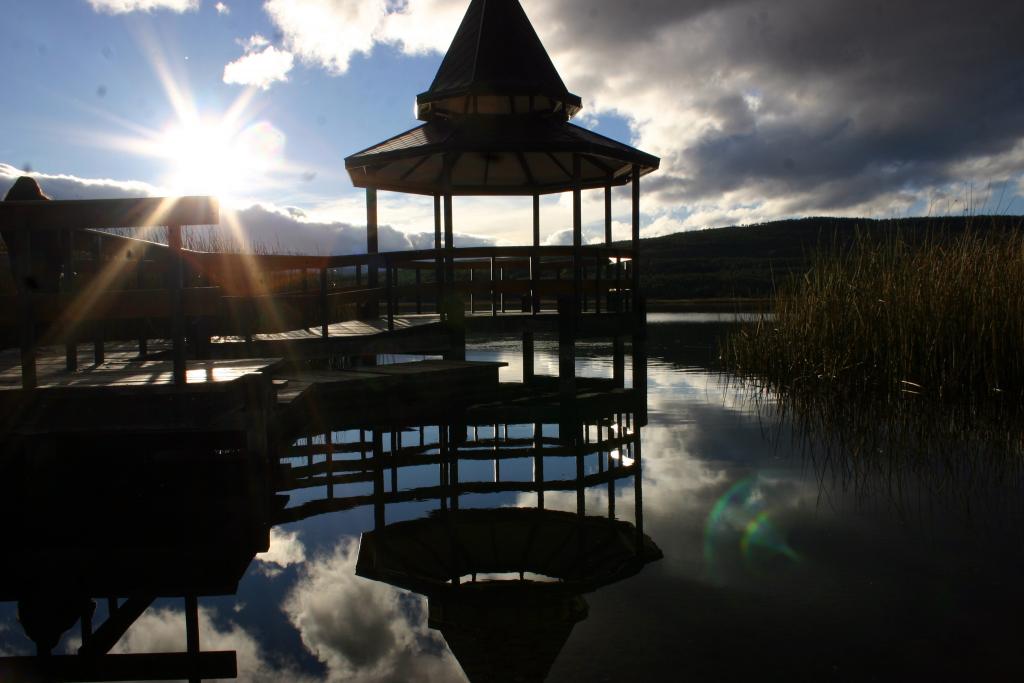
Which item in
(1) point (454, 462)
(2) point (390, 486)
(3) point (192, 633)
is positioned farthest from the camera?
(1) point (454, 462)

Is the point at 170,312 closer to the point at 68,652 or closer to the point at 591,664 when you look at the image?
the point at 68,652

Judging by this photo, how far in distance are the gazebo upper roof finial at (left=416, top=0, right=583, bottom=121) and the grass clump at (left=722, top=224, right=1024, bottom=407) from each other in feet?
16.2

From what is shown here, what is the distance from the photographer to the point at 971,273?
9828 mm

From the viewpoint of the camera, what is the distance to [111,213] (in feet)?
16.6

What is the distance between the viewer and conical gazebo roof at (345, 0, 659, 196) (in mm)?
11422

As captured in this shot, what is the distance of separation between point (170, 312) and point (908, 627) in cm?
444

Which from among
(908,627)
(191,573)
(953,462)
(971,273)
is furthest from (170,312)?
(971,273)

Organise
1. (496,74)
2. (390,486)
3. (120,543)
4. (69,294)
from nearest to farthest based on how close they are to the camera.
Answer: (120,543), (69,294), (390,486), (496,74)

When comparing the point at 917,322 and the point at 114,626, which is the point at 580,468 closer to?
the point at 114,626

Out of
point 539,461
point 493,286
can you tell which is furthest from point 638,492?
point 493,286

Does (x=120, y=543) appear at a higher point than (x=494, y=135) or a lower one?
lower

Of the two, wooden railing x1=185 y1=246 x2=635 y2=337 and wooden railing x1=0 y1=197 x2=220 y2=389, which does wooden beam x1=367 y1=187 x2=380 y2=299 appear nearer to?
wooden railing x1=185 y1=246 x2=635 y2=337

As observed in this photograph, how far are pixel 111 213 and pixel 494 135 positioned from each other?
7180mm

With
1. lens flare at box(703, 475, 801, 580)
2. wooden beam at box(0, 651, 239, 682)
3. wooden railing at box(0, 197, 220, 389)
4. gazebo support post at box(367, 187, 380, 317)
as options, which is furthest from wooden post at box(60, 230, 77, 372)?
gazebo support post at box(367, 187, 380, 317)
